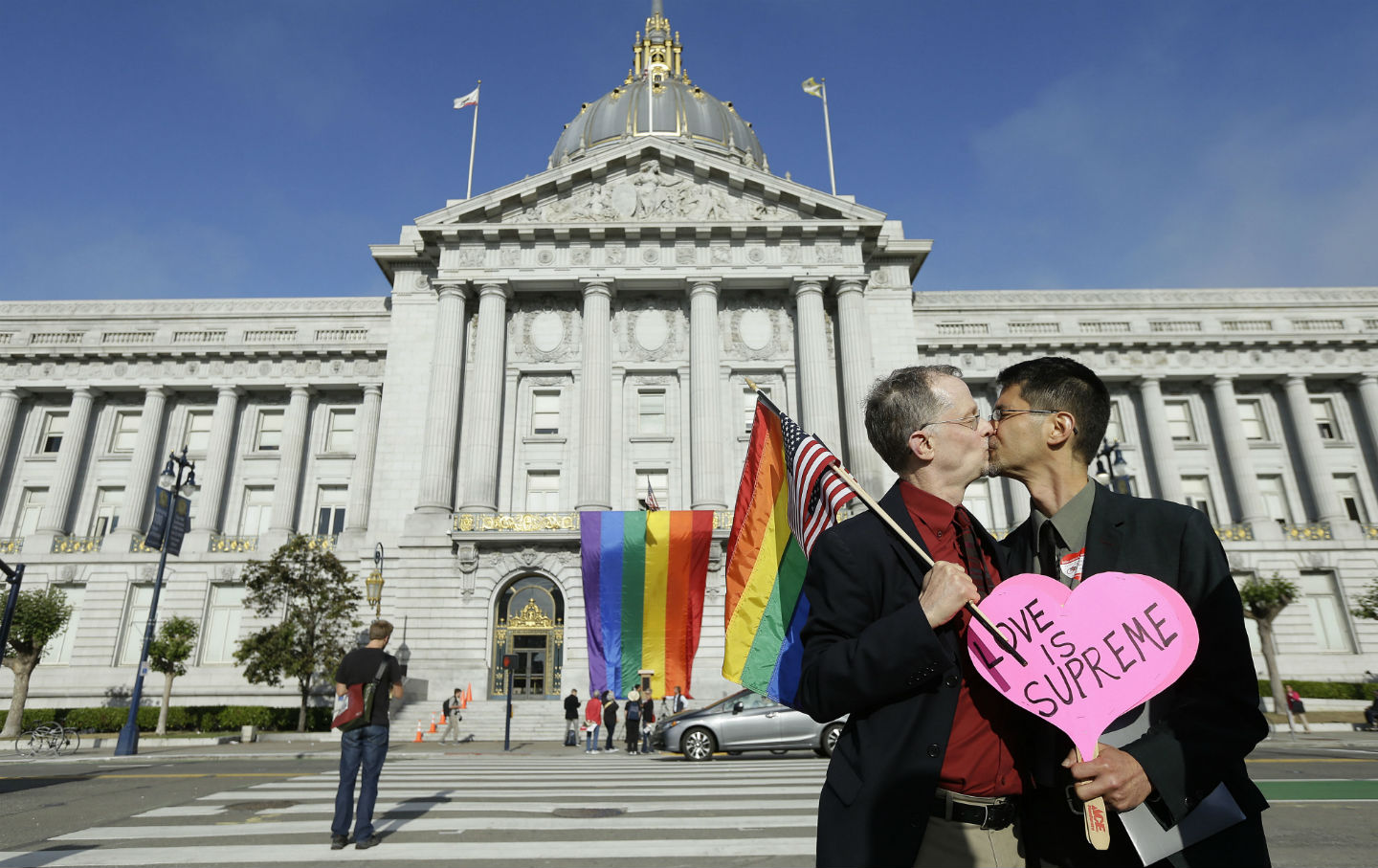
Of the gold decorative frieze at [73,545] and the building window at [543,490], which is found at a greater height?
the building window at [543,490]

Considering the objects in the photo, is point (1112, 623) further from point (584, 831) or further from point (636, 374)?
point (636, 374)

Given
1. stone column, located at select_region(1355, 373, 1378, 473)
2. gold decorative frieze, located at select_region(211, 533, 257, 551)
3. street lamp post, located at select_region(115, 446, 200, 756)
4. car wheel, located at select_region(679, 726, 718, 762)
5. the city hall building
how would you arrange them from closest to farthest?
car wheel, located at select_region(679, 726, 718, 762) < street lamp post, located at select_region(115, 446, 200, 756) < the city hall building < gold decorative frieze, located at select_region(211, 533, 257, 551) < stone column, located at select_region(1355, 373, 1378, 473)

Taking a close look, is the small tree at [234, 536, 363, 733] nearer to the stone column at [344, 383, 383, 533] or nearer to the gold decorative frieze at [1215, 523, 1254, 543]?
the stone column at [344, 383, 383, 533]

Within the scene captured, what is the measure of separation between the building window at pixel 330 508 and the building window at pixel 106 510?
9.76 metres

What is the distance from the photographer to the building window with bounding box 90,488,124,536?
136ft

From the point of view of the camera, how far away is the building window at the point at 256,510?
4116 centimetres

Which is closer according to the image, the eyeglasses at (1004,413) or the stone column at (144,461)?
the eyeglasses at (1004,413)

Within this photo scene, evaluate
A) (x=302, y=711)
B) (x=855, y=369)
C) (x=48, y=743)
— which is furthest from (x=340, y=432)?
(x=855, y=369)

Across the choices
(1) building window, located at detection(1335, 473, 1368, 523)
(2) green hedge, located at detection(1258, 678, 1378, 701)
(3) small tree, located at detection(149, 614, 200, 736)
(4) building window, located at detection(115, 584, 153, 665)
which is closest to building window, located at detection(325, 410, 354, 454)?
(4) building window, located at detection(115, 584, 153, 665)

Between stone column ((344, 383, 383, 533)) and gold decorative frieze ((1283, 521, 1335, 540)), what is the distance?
144 ft

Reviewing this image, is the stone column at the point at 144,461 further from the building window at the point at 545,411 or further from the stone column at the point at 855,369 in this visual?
the stone column at the point at 855,369

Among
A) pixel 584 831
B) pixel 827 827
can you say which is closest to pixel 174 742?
pixel 584 831

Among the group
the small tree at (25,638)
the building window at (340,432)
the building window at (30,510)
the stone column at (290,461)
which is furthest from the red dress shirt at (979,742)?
the building window at (30,510)

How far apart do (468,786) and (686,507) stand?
23.2 m
